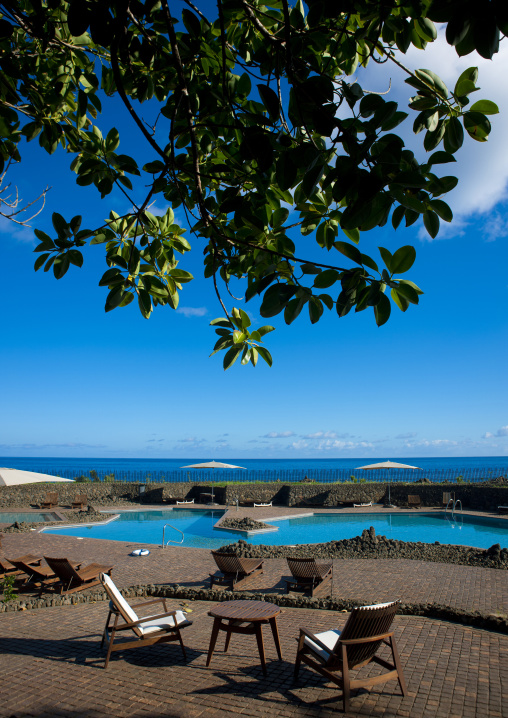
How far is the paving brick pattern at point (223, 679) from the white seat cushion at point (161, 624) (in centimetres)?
33

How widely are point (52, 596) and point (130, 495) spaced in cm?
2096

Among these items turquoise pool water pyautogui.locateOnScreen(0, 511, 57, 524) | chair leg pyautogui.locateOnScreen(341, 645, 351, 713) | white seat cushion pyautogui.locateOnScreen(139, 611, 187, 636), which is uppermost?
chair leg pyautogui.locateOnScreen(341, 645, 351, 713)

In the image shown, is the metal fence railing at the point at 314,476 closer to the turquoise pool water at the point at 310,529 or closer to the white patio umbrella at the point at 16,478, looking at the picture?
the turquoise pool water at the point at 310,529

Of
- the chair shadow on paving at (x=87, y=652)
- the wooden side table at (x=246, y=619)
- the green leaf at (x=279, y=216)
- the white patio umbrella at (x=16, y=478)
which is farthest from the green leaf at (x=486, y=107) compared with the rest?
the white patio umbrella at (x=16, y=478)

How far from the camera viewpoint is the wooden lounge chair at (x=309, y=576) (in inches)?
355

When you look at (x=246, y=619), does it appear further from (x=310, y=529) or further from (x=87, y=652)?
(x=310, y=529)

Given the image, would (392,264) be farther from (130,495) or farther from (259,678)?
(130,495)

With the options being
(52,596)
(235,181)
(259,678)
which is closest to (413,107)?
(235,181)

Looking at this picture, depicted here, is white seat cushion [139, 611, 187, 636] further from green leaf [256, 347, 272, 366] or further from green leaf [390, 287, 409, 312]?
green leaf [390, 287, 409, 312]

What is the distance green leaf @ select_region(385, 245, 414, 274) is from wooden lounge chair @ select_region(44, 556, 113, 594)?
28.5 feet

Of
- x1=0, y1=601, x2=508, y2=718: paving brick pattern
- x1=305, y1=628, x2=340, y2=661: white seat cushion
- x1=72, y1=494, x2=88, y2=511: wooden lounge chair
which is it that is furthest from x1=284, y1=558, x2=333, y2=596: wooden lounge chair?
x1=72, y1=494, x2=88, y2=511: wooden lounge chair

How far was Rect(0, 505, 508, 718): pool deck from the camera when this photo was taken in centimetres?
421

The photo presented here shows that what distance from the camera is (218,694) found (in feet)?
14.8

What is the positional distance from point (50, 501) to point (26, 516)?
6.78 ft
